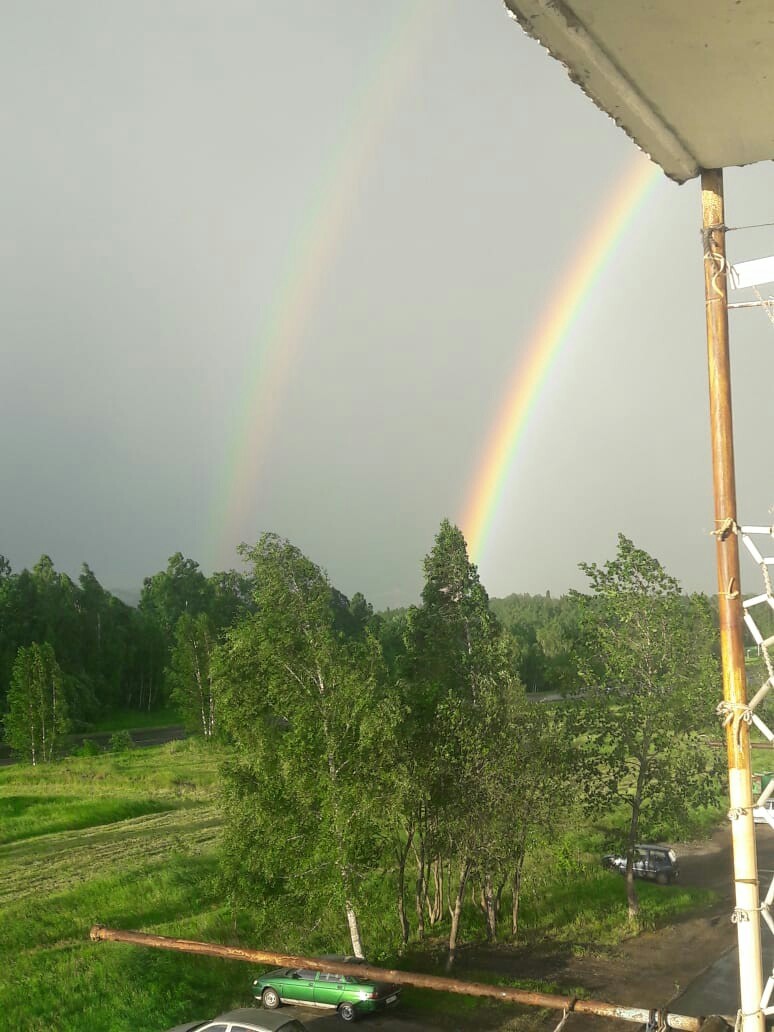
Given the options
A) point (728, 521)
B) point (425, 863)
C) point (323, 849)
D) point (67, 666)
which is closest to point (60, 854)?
point (425, 863)

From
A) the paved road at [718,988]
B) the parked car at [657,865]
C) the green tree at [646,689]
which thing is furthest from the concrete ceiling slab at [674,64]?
the parked car at [657,865]

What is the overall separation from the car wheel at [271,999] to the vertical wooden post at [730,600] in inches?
765

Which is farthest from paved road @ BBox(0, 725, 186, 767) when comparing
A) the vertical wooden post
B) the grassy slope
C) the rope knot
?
the rope knot

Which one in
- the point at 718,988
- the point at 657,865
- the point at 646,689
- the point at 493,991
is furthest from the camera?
the point at 657,865

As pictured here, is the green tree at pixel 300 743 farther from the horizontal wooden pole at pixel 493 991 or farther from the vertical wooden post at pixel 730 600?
the vertical wooden post at pixel 730 600

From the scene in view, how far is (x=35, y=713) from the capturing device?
2466 inches

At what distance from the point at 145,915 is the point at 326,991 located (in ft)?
26.4

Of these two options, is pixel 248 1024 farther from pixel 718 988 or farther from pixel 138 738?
pixel 138 738

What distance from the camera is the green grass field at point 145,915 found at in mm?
19125

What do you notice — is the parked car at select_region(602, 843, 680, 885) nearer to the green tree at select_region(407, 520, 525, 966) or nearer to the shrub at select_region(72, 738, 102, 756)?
the green tree at select_region(407, 520, 525, 966)

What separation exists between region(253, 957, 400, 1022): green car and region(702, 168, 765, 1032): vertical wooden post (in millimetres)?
17989

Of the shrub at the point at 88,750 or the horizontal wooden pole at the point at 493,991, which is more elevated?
the horizontal wooden pole at the point at 493,991

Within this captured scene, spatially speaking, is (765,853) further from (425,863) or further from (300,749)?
(300,749)

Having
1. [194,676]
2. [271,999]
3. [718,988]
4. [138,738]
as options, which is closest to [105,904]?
[271,999]
